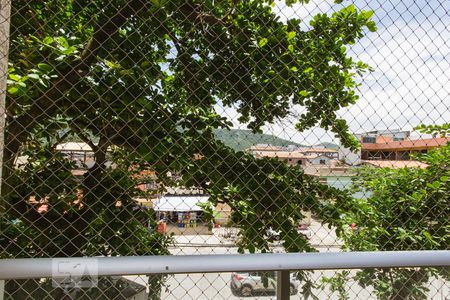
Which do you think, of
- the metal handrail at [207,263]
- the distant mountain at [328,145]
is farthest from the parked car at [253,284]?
the distant mountain at [328,145]

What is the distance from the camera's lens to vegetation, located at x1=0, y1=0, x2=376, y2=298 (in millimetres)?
2146

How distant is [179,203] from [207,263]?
3.59ft

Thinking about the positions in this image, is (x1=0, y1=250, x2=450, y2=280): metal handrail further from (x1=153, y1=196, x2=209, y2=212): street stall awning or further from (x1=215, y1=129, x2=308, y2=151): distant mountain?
(x1=153, y1=196, x2=209, y2=212): street stall awning

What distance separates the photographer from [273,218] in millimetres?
2455

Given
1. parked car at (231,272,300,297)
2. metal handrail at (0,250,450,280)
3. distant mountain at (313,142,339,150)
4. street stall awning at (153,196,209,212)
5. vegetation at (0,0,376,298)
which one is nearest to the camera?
metal handrail at (0,250,450,280)

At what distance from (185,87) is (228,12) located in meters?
0.47

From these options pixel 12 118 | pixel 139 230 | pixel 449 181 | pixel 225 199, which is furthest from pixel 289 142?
pixel 449 181

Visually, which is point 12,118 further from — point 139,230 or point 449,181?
point 449,181

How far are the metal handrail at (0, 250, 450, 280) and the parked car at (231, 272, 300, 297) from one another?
0.09 metres

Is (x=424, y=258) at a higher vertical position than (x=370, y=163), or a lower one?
lower

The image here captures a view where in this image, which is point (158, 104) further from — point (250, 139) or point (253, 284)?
point (253, 284)

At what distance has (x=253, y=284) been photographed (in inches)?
57.1

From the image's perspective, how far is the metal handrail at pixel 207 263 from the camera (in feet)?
3.89

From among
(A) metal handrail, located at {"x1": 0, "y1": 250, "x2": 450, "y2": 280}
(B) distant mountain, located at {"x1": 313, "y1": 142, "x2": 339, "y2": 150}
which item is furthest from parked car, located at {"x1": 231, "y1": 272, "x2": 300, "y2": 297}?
(B) distant mountain, located at {"x1": 313, "y1": 142, "x2": 339, "y2": 150}
